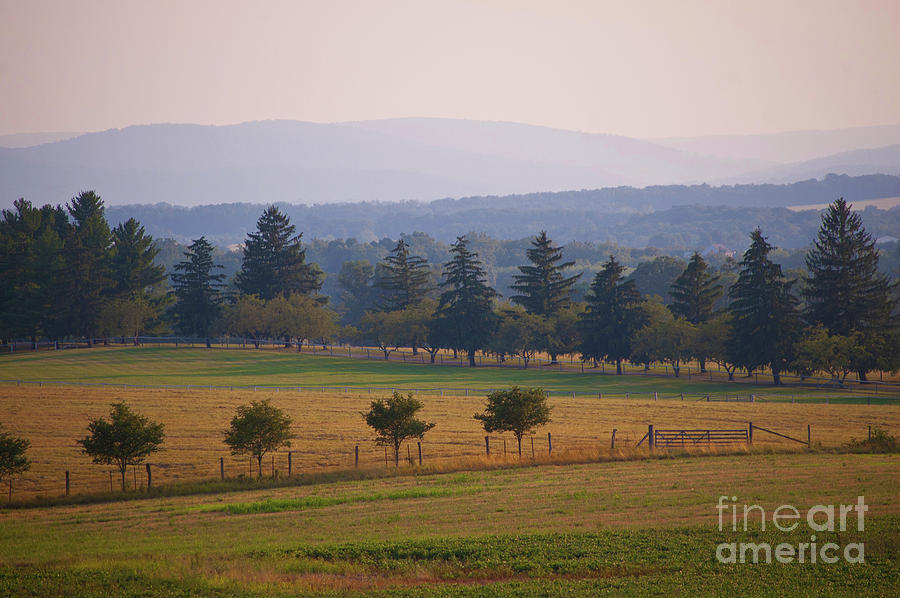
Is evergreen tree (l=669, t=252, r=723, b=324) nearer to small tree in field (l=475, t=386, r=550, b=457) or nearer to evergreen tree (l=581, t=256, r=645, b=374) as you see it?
evergreen tree (l=581, t=256, r=645, b=374)

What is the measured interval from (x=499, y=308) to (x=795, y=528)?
3506 inches

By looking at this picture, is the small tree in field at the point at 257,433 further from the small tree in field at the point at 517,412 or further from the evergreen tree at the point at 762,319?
the evergreen tree at the point at 762,319

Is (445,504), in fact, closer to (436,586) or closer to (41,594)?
(436,586)

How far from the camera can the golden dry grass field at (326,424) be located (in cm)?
3912

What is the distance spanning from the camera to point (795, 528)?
72.0 ft

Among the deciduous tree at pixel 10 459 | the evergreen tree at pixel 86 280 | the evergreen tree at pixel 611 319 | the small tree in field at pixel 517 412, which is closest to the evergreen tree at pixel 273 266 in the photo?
the evergreen tree at pixel 86 280

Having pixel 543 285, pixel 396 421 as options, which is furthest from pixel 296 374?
pixel 396 421

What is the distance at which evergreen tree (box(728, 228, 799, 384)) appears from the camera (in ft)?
266

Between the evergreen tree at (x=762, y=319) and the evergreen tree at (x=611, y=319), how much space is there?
1227 cm

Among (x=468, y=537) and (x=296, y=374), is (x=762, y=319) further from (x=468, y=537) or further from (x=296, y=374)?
(x=468, y=537)

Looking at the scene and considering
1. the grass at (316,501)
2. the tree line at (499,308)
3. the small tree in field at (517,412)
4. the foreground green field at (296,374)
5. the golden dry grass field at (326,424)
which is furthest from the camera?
the tree line at (499,308)

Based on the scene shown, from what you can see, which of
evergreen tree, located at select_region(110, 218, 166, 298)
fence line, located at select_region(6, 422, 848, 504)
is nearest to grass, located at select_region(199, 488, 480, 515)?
fence line, located at select_region(6, 422, 848, 504)

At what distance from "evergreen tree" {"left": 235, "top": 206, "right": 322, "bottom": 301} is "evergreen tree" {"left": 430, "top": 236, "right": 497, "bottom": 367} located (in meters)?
27.6

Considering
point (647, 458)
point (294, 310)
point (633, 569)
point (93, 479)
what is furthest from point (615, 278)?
point (633, 569)
